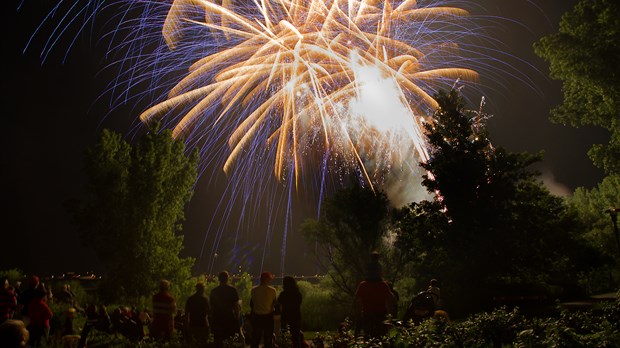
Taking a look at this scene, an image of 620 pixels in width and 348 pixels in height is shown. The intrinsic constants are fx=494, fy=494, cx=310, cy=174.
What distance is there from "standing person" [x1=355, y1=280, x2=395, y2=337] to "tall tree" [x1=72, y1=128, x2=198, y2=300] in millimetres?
18422

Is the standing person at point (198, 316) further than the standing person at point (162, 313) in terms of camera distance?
No

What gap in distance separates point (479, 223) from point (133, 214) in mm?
17172

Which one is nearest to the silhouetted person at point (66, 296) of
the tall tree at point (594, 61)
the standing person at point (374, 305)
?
the standing person at point (374, 305)

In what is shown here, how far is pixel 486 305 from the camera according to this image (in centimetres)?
1988

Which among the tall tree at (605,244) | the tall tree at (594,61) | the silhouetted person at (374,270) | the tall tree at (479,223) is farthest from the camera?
the tall tree at (605,244)

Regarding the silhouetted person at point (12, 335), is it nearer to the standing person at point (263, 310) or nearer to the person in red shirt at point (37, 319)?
the standing person at point (263, 310)

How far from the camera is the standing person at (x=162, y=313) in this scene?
10625 mm

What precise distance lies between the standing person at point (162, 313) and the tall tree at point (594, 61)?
68.2 feet

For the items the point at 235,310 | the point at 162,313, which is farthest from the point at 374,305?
the point at 162,313

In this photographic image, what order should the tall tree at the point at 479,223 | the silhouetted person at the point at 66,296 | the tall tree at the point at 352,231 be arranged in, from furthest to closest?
1. the tall tree at the point at 352,231
2. the tall tree at the point at 479,223
3. the silhouetted person at the point at 66,296

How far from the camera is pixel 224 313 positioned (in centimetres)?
947

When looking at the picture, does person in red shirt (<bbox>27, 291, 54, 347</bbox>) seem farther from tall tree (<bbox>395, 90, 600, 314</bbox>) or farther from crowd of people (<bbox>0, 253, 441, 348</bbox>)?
tall tree (<bbox>395, 90, 600, 314</bbox>)

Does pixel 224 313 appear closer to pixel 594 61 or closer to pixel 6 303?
pixel 6 303

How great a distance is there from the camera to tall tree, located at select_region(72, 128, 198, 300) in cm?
2514
